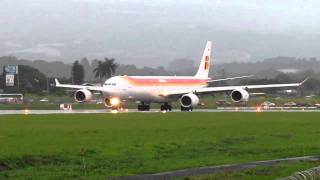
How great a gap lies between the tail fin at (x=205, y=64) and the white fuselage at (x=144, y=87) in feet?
24.8

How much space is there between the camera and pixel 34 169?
2342cm

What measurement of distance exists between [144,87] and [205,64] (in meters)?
17.9

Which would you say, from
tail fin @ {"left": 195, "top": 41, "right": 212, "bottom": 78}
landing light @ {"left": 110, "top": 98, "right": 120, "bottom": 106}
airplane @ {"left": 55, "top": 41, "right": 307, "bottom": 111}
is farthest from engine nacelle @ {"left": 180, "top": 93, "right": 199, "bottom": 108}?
tail fin @ {"left": 195, "top": 41, "right": 212, "bottom": 78}

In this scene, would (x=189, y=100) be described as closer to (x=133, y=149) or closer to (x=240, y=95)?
(x=240, y=95)

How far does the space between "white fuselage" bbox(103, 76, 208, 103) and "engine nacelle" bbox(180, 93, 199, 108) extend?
3261mm

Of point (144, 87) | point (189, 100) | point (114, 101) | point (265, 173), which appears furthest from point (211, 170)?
point (114, 101)

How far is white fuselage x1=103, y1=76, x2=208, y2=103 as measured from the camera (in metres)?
80.9

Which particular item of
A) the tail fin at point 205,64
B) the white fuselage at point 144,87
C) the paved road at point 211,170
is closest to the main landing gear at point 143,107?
the white fuselage at point 144,87

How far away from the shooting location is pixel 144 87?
82688mm

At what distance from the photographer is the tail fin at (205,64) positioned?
96.6m

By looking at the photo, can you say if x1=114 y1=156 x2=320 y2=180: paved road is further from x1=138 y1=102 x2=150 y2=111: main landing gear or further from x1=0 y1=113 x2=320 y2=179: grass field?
x1=138 y1=102 x2=150 y2=111: main landing gear

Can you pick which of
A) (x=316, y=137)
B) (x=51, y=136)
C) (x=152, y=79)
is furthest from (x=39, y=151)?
(x=152, y=79)

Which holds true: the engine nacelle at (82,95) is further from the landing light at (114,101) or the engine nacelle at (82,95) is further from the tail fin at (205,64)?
the tail fin at (205,64)

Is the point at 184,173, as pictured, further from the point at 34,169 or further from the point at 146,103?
the point at 146,103
